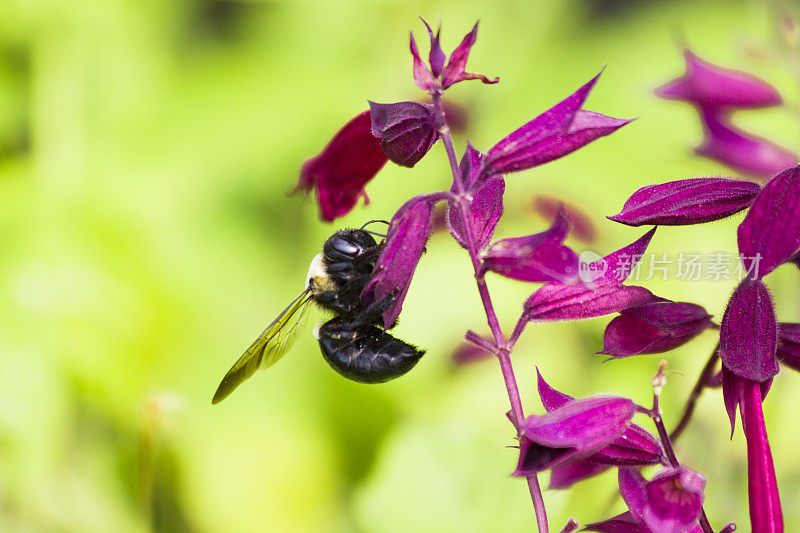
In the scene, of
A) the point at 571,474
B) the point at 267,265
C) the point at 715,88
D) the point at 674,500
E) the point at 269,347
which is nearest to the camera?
the point at 674,500

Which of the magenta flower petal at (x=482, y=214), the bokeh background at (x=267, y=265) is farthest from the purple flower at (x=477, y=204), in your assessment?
the bokeh background at (x=267, y=265)

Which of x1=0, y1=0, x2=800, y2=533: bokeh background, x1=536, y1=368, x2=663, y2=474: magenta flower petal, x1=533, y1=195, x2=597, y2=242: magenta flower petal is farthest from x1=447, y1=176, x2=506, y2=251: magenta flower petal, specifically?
x1=533, y1=195, x2=597, y2=242: magenta flower petal

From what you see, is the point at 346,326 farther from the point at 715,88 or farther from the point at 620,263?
the point at 715,88

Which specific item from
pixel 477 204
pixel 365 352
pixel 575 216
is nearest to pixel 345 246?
pixel 365 352

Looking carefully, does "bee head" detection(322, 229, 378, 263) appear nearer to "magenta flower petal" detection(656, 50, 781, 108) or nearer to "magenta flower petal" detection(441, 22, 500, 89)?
"magenta flower petal" detection(441, 22, 500, 89)

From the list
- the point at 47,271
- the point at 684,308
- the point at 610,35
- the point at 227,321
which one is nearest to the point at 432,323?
the point at 227,321
